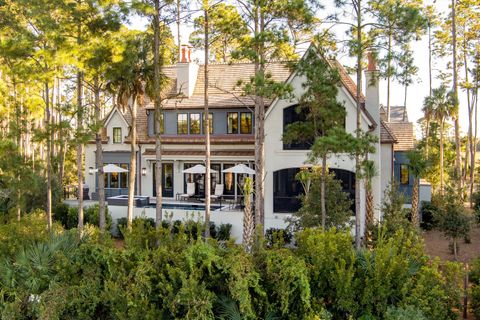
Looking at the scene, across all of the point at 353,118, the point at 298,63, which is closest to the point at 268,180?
the point at 353,118

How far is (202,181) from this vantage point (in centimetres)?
2966

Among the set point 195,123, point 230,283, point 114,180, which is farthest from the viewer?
point 114,180

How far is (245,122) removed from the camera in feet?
92.4

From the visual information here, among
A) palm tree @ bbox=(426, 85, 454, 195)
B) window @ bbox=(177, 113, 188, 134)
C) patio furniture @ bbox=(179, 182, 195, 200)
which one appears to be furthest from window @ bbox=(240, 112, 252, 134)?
palm tree @ bbox=(426, 85, 454, 195)

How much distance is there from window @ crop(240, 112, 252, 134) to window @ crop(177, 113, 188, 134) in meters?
3.91

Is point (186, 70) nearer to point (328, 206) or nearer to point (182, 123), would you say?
point (182, 123)

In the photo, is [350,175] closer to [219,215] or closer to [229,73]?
[219,215]

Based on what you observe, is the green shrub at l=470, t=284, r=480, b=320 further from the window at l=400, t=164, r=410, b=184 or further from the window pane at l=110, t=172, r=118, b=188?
the window pane at l=110, t=172, r=118, b=188

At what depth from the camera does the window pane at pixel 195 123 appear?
29172mm

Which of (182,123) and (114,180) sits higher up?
(182,123)

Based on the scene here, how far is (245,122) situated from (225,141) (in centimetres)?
178

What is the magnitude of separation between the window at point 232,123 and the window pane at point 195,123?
6.98ft

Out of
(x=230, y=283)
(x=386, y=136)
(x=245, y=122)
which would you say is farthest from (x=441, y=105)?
(x=230, y=283)

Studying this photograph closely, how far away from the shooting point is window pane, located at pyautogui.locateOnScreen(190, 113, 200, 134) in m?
29.2
